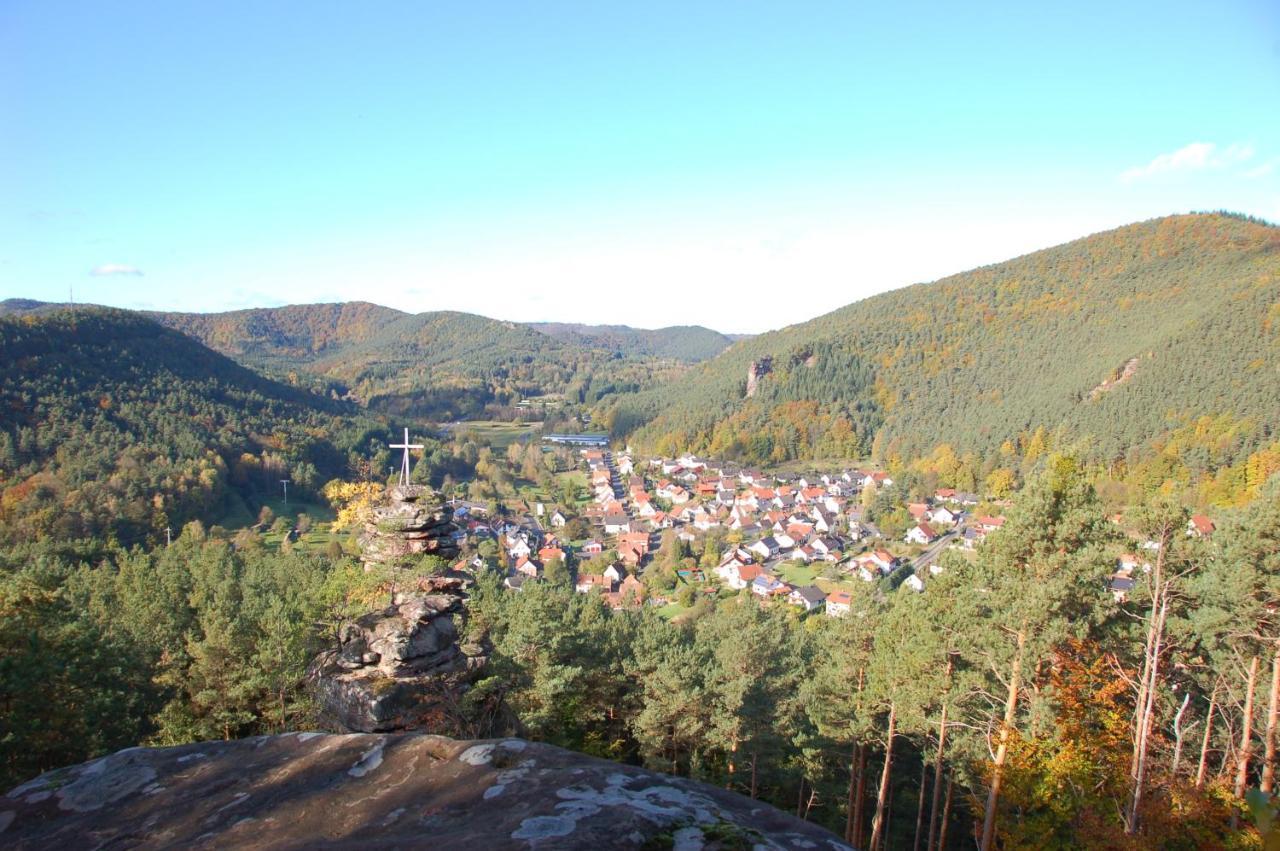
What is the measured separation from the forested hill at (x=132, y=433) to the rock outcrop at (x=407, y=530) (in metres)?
39.3

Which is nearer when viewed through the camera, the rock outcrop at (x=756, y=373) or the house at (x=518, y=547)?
the house at (x=518, y=547)

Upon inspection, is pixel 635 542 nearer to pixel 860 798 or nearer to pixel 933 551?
pixel 933 551

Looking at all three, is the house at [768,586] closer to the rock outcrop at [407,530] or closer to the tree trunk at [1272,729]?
the rock outcrop at [407,530]

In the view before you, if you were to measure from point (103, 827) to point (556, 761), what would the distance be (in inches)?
88.1

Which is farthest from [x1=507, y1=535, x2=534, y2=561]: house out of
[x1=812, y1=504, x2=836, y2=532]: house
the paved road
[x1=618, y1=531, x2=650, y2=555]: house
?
the paved road

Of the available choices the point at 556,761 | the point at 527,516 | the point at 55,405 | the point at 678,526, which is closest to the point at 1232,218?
the point at 678,526

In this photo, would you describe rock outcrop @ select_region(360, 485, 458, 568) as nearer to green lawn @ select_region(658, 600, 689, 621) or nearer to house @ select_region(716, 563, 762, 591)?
green lawn @ select_region(658, 600, 689, 621)

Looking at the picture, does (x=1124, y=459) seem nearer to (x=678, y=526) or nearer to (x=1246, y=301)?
(x=1246, y=301)

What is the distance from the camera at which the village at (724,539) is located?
42719 mm

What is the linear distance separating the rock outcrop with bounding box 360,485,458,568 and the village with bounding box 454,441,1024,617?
18609 mm

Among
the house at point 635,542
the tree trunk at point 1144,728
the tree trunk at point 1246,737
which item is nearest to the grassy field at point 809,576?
the house at point 635,542

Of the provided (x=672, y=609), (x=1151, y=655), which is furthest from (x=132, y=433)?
(x=1151, y=655)

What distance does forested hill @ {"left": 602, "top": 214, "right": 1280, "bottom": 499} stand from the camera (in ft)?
216

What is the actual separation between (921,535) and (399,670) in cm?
5470
